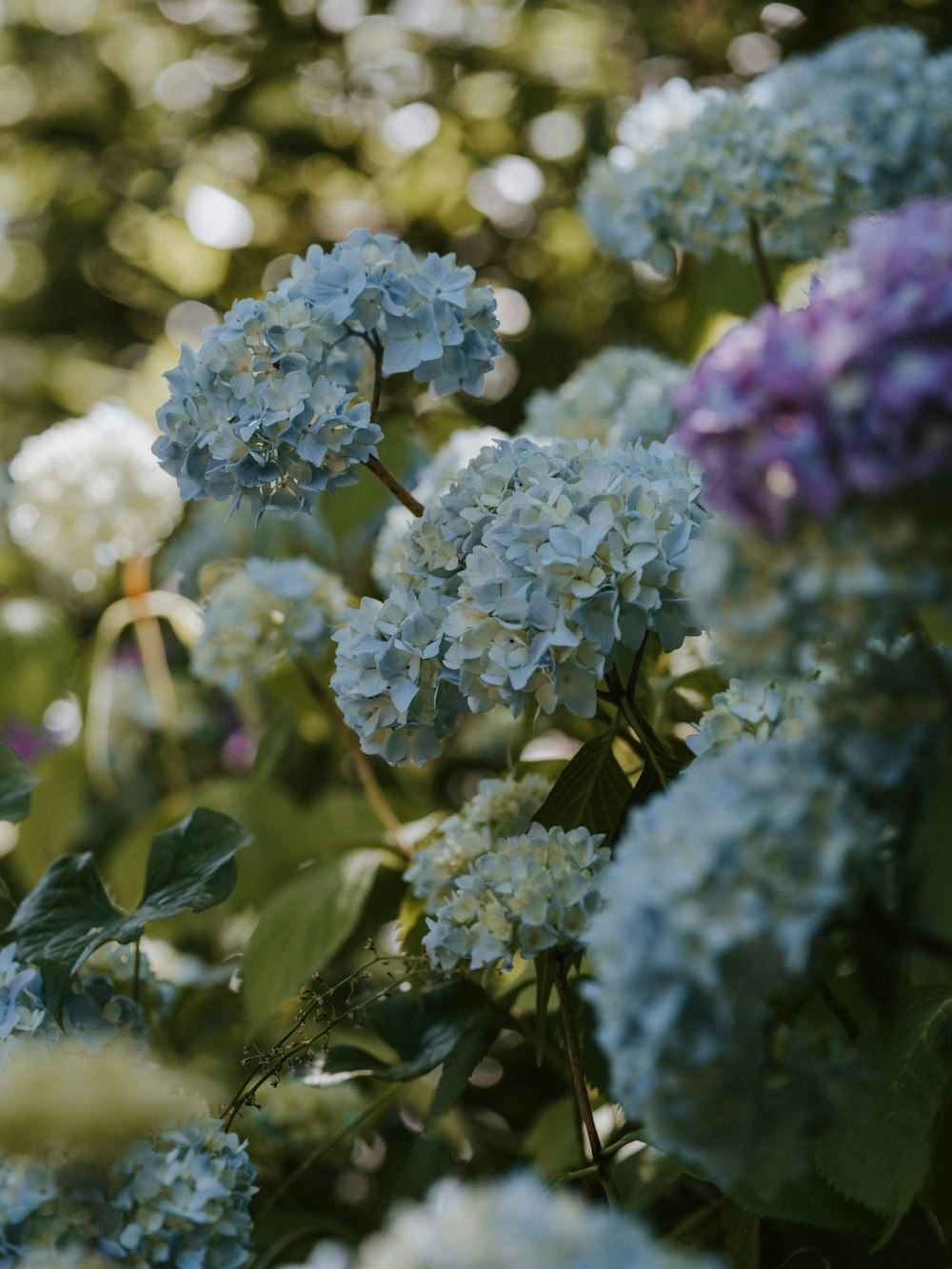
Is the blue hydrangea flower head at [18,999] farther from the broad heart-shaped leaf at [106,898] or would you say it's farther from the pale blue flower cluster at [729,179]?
the pale blue flower cluster at [729,179]

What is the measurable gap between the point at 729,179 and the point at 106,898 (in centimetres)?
76

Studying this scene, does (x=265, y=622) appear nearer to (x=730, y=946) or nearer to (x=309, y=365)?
(x=309, y=365)

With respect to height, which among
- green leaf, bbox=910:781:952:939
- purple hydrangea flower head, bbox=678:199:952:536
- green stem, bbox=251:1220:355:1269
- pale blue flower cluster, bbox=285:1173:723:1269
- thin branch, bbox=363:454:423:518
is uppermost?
purple hydrangea flower head, bbox=678:199:952:536

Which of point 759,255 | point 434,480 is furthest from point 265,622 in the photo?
point 759,255

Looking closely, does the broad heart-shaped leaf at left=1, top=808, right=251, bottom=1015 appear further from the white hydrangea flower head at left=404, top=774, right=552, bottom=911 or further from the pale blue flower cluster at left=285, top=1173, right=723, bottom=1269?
the pale blue flower cluster at left=285, top=1173, right=723, bottom=1269

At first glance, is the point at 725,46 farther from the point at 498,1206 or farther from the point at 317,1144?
the point at 498,1206

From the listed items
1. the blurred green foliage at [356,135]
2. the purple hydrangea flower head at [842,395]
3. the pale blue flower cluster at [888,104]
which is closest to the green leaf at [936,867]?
the purple hydrangea flower head at [842,395]

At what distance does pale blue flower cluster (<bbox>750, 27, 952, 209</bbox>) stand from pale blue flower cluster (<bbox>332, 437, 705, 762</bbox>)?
2.16 feet

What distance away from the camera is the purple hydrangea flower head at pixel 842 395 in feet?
1.40

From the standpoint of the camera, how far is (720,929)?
1.45 feet

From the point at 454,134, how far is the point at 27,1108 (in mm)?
1727

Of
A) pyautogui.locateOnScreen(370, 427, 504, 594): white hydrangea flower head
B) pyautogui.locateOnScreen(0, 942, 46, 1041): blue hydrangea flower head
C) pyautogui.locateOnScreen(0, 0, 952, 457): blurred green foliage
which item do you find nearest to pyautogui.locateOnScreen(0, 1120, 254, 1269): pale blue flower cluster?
pyautogui.locateOnScreen(0, 942, 46, 1041): blue hydrangea flower head

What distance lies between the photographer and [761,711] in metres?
0.66

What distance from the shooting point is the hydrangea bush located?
17.7 inches
